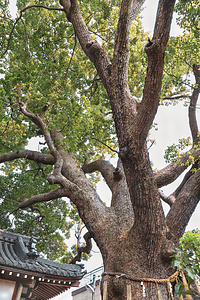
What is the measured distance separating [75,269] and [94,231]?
1793mm

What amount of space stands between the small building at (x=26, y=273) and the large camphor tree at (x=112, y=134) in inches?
32.2

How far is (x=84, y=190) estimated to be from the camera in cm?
458

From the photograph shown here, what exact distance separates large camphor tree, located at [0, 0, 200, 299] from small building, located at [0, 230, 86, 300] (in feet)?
2.68

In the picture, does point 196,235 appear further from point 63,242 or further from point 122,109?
point 63,242

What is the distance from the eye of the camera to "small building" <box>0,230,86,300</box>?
3.99 metres

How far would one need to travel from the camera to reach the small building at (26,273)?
3992mm

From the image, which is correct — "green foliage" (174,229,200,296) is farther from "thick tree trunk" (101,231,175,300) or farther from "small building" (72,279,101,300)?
"small building" (72,279,101,300)

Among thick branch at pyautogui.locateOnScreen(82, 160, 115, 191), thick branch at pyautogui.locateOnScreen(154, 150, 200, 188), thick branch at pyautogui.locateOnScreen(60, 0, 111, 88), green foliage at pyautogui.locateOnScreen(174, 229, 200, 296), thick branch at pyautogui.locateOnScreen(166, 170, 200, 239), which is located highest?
thick branch at pyautogui.locateOnScreen(60, 0, 111, 88)

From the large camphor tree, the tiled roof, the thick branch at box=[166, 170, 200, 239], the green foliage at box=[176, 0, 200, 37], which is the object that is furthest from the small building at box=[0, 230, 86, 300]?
the green foliage at box=[176, 0, 200, 37]

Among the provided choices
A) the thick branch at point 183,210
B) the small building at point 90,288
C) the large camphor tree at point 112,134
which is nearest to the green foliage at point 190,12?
the large camphor tree at point 112,134

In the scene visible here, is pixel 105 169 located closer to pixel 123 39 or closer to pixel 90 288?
pixel 123 39

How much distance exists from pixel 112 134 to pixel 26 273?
4.39 metres

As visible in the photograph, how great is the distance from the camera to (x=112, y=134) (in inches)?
282

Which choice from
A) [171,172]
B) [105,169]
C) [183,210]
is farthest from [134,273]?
[105,169]
